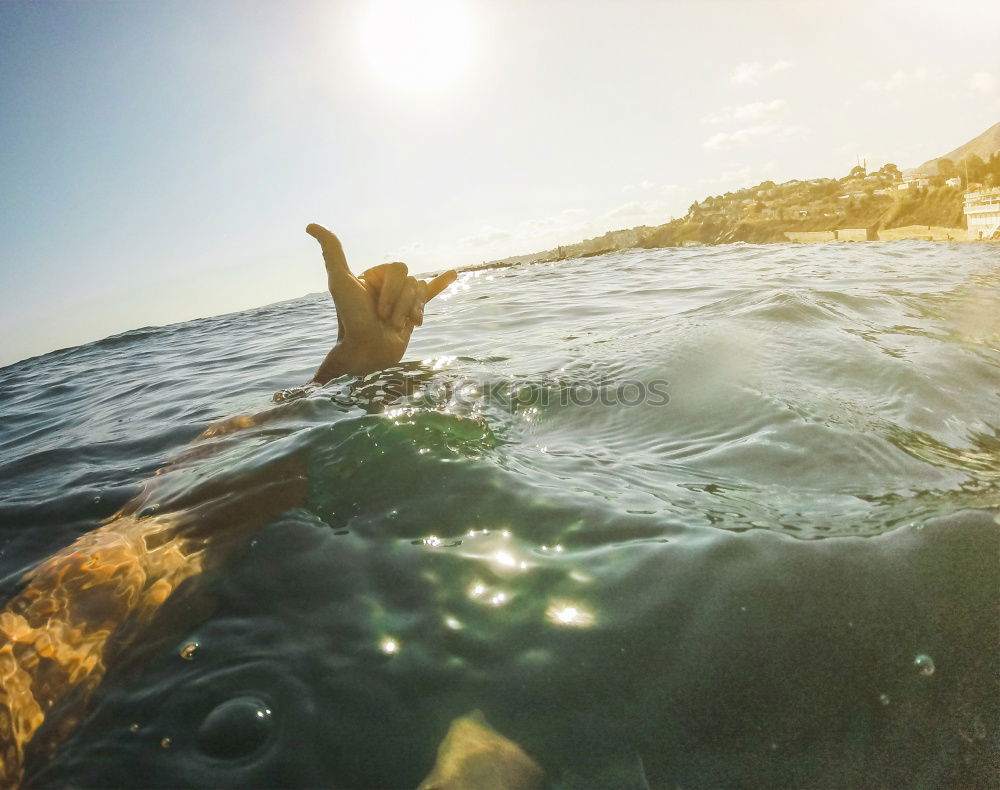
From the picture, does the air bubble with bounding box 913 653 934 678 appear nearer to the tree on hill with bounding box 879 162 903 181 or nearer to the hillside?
the hillside

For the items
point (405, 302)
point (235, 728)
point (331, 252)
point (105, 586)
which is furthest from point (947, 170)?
point (105, 586)

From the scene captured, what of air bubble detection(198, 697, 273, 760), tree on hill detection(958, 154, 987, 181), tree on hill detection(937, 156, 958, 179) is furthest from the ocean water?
tree on hill detection(937, 156, 958, 179)

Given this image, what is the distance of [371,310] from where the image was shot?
3963 millimetres

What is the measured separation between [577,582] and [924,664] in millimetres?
Answer: 928

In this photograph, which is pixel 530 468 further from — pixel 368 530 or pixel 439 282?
pixel 439 282

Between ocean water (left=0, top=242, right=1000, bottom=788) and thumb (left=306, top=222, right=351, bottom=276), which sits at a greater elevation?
thumb (left=306, top=222, right=351, bottom=276)

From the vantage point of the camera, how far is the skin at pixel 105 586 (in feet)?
4.85

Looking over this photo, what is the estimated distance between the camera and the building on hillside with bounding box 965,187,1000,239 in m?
42.0

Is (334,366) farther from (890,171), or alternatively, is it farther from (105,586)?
(890,171)

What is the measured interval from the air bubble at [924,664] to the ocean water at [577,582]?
1cm

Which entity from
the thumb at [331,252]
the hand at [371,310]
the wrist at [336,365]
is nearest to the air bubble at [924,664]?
the hand at [371,310]

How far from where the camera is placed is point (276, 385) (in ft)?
16.9

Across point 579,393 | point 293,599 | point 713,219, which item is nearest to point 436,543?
point 293,599

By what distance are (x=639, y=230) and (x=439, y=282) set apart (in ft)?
436
